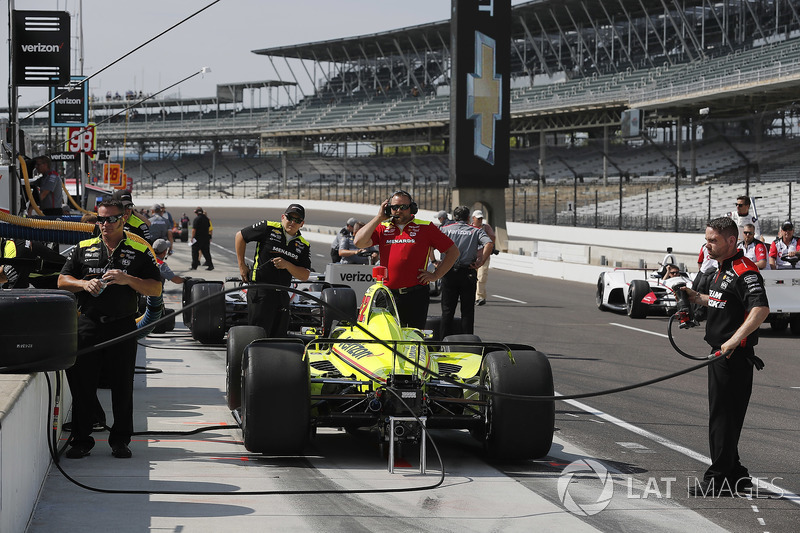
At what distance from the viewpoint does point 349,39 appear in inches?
3585

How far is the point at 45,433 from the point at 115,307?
1.06 m

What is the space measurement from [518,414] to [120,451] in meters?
2.70

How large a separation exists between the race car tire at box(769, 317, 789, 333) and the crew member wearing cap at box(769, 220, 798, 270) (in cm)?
85

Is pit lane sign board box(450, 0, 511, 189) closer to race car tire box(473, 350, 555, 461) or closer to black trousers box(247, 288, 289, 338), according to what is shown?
black trousers box(247, 288, 289, 338)

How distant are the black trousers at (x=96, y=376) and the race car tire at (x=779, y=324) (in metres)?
12.6

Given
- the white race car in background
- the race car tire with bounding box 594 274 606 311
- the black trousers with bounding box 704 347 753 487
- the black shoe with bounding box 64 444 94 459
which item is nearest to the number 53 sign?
the race car tire with bounding box 594 274 606 311

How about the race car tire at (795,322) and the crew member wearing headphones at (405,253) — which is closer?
the crew member wearing headphones at (405,253)

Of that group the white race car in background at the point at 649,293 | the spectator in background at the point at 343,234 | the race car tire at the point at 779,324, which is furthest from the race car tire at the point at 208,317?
the race car tire at the point at 779,324

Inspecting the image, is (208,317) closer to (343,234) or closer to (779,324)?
(343,234)

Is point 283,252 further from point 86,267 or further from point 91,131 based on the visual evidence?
point 91,131

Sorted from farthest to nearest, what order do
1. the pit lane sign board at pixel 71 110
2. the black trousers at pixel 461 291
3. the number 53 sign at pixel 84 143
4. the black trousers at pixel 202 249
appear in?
the black trousers at pixel 202 249 < the number 53 sign at pixel 84 143 < the pit lane sign board at pixel 71 110 < the black trousers at pixel 461 291

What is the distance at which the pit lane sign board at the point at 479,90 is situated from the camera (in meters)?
39.8

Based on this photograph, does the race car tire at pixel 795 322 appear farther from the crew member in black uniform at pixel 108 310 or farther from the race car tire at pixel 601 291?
the crew member in black uniform at pixel 108 310

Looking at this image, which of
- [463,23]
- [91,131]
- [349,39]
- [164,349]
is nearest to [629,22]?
[349,39]
